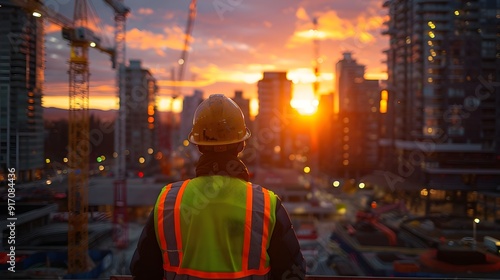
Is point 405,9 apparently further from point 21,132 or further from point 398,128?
point 21,132

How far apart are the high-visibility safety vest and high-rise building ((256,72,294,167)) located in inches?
1066

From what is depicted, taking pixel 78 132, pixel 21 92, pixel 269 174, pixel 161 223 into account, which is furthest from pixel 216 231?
pixel 269 174

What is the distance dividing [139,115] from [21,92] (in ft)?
81.3

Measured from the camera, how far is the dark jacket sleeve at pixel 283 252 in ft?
2.98

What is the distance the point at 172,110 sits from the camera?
37.4 m

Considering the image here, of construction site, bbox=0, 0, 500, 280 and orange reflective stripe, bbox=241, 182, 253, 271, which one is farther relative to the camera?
construction site, bbox=0, 0, 500, 280

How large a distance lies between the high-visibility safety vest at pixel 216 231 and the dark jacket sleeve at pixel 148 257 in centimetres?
3

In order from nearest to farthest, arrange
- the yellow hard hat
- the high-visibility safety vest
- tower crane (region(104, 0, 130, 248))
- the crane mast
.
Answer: the high-visibility safety vest, the yellow hard hat, the crane mast, tower crane (region(104, 0, 130, 248))

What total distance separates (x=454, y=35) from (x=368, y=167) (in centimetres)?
1364

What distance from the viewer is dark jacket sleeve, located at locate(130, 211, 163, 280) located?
3.04ft

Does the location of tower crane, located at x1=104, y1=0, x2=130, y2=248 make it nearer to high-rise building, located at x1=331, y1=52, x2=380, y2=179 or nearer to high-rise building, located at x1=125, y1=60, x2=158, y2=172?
high-rise building, located at x1=125, y1=60, x2=158, y2=172

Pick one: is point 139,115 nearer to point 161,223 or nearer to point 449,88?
point 449,88

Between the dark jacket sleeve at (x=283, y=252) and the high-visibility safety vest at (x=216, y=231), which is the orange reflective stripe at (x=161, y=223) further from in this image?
the dark jacket sleeve at (x=283, y=252)

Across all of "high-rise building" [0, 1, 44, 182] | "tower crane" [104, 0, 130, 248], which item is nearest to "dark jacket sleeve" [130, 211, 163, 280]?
"high-rise building" [0, 1, 44, 182]
